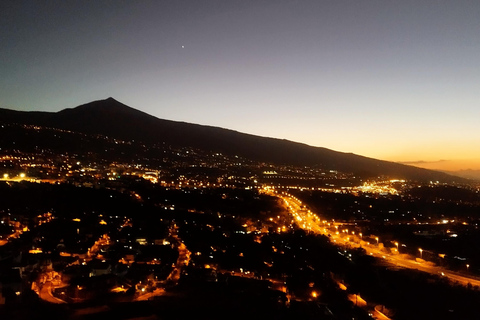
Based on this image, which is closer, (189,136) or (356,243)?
(356,243)

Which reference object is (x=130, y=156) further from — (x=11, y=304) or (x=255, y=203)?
(x=11, y=304)

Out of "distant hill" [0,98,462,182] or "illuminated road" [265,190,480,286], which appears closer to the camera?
"illuminated road" [265,190,480,286]

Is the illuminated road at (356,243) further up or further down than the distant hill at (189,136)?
further down

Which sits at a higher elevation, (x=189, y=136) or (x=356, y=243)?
(x=189, y=136)

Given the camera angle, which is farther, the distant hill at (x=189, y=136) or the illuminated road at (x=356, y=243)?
the distant hill at (x=189, y=136)

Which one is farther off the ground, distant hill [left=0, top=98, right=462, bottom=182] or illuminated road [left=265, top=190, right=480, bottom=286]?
distant hill [left=0, top=98, right=462, bottom=182]
